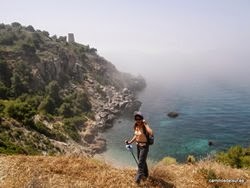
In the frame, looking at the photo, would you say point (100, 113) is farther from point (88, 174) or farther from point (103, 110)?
point (88, 174)

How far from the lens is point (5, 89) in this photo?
266ft

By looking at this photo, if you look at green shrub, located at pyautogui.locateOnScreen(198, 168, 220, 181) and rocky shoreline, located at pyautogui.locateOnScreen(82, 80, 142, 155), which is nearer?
Answer: green shrub, located at pyautogui.locateOnScreen(198, 168, 220, 181)

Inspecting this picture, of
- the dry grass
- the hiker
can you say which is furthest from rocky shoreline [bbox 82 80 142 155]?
the hiker

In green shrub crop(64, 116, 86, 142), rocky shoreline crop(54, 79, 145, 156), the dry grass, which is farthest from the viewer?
green shrub crop(64, 116, 86, 142)

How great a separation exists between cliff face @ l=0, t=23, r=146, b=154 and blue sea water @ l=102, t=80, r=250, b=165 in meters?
5.68

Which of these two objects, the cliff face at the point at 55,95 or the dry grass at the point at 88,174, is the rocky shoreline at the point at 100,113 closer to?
the cliff face at the point at 55,95

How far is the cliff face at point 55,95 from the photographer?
62.7m

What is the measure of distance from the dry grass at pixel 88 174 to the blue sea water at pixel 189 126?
37333mm

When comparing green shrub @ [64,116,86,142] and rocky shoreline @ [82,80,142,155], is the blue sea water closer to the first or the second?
rocky shoreline @ [82,80,142,155]

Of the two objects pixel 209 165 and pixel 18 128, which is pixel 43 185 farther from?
pixel 18 128

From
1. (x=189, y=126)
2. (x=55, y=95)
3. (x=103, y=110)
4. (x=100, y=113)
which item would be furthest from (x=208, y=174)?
(x=103, y=110)

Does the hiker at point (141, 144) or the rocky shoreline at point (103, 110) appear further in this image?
the rocky shoreline at point (103, 110)

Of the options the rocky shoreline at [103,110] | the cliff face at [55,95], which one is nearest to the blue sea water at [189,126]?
the rocky shoreline at [103,110]

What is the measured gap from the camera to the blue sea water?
7150cm
